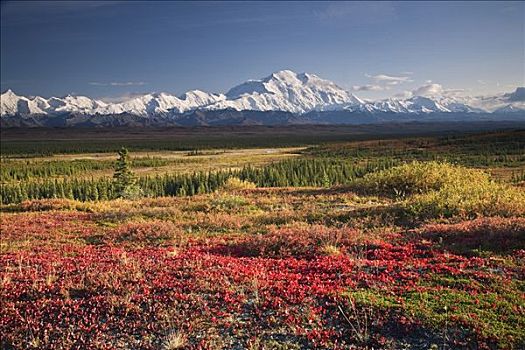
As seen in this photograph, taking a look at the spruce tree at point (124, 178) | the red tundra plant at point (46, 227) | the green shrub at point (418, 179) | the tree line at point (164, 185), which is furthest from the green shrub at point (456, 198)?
the spruce tree at point (124, 178)

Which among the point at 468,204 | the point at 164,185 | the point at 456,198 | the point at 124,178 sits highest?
the point at 456,198

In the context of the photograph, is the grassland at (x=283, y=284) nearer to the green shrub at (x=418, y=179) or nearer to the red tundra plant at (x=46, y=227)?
the red tundra plant at (x=46, y=227)

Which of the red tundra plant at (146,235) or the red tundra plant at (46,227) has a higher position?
the red tundra plant at (146,235)

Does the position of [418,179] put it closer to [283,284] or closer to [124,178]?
[283,284]

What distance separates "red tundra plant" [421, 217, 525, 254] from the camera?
13.1 m

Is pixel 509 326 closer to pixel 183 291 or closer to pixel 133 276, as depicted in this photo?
pixel 183 291

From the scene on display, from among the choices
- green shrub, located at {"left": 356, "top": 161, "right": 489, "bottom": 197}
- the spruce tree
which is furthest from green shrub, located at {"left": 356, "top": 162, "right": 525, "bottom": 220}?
the spruce tree

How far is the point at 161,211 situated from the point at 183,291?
18.0 metres

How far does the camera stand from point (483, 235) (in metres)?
14.1

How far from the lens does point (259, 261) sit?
42.2ft

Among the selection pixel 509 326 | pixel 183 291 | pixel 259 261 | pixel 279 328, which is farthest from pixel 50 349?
pixel 509 326

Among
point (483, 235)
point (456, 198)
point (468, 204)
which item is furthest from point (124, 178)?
point (483, 235)

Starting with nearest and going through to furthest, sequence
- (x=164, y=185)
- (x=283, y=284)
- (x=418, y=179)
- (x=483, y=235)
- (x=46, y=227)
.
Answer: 1. (x=283, y=284)
2. (x=483, y=235)
3. (x=46, y=227)
4. (x=418, y=179)
5. (x=164, y=185)

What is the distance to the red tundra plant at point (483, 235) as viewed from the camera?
13.1 metres
